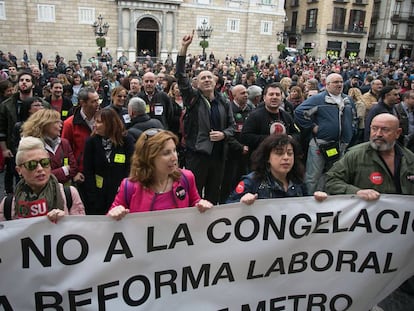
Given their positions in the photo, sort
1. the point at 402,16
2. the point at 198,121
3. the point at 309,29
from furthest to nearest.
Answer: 1. the point at 402,16
2. the point at 309,29
3. the point at 198,121

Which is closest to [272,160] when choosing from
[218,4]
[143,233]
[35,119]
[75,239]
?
[143,233]

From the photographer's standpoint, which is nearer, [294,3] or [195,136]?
[195,136]

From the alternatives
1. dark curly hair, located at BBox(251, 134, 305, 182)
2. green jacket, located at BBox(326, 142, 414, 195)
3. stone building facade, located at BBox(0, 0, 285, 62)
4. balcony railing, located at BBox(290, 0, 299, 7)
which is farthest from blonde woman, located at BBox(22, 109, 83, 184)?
balcony railing, located at BBox(290, 0, 299, 7)

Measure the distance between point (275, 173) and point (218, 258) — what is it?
0.79m

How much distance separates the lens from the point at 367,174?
3.17 meters

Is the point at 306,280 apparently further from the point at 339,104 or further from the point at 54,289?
the point at 339,104

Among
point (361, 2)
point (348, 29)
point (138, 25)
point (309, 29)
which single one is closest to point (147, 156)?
point (138, 25)

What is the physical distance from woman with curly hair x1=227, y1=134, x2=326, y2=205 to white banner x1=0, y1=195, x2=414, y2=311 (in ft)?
0.75

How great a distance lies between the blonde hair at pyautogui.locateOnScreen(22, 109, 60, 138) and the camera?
11.9 feet

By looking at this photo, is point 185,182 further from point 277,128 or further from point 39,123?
point 277,128

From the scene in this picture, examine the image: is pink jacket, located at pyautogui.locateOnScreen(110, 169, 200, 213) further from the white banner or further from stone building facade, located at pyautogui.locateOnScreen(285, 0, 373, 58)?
stone building facade, located at pyautogui.locateOnScreen(285, 0, 373, 58)

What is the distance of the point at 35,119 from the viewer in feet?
12.2

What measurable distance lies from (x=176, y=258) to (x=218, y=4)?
116 feet

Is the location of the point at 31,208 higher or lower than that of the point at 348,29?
lower
